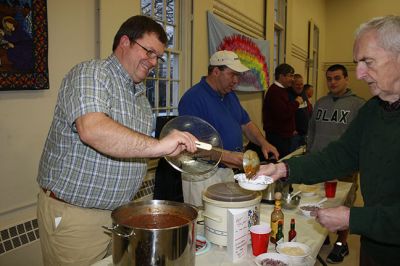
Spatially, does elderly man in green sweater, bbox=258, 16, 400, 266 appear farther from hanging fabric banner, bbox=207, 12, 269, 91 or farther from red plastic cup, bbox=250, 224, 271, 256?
hanging fabric banner, bbox=207, 12, 269, 91

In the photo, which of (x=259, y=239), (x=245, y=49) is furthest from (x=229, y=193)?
(x=245, y=49)

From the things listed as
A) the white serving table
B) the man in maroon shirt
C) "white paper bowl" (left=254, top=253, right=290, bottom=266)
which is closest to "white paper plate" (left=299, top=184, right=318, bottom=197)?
the white serving table

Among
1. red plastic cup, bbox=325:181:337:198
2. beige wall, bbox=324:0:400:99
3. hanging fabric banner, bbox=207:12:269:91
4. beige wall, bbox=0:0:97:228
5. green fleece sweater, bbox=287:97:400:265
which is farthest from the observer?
beige wall, bbox=324:0:400:99

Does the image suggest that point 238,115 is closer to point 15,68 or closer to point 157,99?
point 157,99

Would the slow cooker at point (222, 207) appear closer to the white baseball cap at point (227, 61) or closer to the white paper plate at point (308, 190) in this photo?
the white paper plate at point (308, 190)

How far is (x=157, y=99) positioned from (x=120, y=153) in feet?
6.37

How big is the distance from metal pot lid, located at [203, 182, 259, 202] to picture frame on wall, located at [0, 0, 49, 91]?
110cm

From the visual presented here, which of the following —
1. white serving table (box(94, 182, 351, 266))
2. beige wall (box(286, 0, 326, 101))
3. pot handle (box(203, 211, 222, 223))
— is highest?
beige wall (box(286, 0, 326, 101))

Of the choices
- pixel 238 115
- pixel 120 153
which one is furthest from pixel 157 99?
pixel 120 153

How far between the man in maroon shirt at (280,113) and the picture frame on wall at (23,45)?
313 cm

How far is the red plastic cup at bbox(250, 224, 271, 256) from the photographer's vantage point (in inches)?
50.8

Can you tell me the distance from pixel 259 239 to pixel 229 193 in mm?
196

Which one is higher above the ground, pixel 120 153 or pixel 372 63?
pixel 372 63

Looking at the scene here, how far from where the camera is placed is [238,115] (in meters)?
2.66
